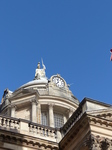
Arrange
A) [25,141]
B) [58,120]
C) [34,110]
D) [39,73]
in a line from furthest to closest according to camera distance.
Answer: [39,73] < [58,120] < [34,110] < [25,141]

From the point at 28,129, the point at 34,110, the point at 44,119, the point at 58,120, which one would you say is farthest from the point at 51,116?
the point at 28,129

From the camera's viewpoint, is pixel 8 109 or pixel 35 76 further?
Answer: pixel 35 76

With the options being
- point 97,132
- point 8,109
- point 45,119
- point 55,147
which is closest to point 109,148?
A: point 97,132

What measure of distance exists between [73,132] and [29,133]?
8.88 ft

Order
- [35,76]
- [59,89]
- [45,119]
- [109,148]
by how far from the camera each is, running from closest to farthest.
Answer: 1. [109,148]
2. [45,119]
3. [59,89]
4. [35,76]

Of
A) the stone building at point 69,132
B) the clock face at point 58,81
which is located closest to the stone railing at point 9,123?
the stone building at point 69,132

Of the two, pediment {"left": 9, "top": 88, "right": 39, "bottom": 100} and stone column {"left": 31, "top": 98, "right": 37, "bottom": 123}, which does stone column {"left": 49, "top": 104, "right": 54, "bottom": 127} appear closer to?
stone column {"left": 31, "top": 98, "right": 37, "bottom": 123}

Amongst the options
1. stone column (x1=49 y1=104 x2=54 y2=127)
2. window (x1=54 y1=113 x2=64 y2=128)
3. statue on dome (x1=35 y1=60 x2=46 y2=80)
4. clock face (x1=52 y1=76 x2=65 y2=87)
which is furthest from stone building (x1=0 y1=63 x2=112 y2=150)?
statue on dome (x1=35 y1=60 x2=46 y2=80)

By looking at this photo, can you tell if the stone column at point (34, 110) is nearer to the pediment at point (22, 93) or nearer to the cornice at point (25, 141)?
the pediment at point (22, 93)

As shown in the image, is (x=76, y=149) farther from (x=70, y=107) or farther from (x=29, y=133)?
(x=70, y=107)

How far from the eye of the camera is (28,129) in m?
18.2

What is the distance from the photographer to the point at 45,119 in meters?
29.5

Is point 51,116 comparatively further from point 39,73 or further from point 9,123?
point 9,123

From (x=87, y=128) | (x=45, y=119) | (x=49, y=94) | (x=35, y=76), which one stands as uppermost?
(x=35, y=76)
